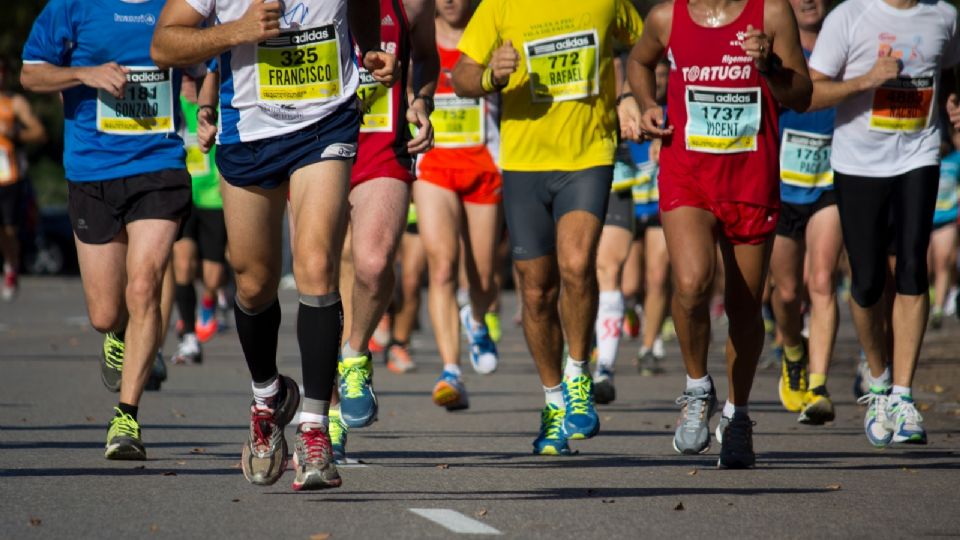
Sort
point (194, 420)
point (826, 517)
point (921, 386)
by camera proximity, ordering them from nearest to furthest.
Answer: point (826, 517), point (194, 420), point (921, 386)

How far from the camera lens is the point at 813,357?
34.8ft

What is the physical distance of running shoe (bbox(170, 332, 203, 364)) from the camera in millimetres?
15122

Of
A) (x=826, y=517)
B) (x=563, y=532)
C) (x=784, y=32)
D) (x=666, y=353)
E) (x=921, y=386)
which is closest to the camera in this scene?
(x=563, y=532)

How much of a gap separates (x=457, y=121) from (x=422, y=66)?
3.53m

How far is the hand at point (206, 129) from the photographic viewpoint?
746cm

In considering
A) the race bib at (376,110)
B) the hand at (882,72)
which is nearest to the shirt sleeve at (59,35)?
the race bib at (376,110)

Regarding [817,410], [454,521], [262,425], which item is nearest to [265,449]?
[262,425]

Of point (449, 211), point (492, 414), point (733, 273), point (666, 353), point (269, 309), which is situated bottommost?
point (666, 353)

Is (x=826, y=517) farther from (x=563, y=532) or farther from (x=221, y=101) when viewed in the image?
(x=221, y=101)

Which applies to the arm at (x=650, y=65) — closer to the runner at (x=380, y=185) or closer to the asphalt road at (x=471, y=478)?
the runner at (x=380, y=185)

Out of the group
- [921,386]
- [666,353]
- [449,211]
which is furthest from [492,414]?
[666,353]

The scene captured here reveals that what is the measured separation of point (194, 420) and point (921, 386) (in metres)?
5.42

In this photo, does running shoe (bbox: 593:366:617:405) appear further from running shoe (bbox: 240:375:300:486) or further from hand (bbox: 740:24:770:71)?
running shoe (bbox: 240:375:300:486)

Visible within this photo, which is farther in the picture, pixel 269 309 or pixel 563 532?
pixel 269 309
